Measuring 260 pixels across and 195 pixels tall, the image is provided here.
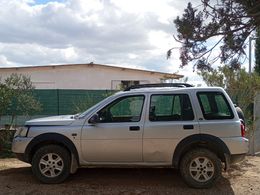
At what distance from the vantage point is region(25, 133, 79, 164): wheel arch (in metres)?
8.75

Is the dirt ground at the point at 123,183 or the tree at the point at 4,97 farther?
the tree at the point at 4,97

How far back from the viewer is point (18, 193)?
8328mm

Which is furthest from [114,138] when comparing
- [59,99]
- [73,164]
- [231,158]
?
[59,99]

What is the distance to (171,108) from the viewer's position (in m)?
8.73

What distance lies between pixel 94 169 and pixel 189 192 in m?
2.44

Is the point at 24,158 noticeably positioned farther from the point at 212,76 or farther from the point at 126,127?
the point at 212,76

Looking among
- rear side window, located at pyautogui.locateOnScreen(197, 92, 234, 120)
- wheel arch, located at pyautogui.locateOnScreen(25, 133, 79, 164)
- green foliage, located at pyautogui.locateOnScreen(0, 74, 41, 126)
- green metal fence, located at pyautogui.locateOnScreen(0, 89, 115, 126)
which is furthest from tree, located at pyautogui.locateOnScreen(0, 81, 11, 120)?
rear side window, located at pyautogui.locateOnScreen(197, 92, 234, 120)

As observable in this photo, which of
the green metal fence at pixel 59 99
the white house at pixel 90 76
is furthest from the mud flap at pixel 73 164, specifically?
the white house at pixel 90 76

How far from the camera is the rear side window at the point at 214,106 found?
862 cm

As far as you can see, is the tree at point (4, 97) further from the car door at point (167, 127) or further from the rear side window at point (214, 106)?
the rear side window at point (214, 106)

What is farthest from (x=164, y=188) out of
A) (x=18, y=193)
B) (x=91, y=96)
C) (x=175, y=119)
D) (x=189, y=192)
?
(x=91, y=96)

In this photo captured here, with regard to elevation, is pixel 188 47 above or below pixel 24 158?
above

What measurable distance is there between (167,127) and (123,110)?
975 millimetres

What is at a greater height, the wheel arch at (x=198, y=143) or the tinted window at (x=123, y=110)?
the tinted window at (x=123, y=110)
